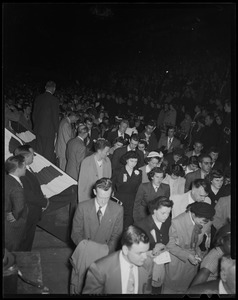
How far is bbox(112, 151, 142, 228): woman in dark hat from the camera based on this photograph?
20.9ft

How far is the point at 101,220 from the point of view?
4645 mm

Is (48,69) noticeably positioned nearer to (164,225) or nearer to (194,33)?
(194,33)

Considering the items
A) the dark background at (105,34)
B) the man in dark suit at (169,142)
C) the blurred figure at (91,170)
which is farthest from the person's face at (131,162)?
the dark background at (105,34)

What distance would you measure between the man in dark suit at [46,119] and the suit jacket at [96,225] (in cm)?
411

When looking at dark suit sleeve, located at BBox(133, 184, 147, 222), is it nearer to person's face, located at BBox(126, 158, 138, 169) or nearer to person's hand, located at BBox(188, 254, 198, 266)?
person's face, located at BBox(126, 158, 138, 169)

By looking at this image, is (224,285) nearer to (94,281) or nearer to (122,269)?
(122,269)

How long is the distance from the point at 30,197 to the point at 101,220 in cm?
136

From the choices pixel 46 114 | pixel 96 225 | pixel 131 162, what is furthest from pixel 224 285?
pixel 46 114

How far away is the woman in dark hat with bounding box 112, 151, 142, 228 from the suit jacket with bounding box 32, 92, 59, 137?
8.49 ft

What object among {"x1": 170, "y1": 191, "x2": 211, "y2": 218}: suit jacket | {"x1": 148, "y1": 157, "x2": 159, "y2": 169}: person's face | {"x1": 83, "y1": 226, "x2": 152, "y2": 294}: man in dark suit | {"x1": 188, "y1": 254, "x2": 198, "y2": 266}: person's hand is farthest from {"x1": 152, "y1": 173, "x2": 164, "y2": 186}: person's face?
{"x1": 83, "y1": 226, "x2": 152, "y2": 294}: man in dark suit

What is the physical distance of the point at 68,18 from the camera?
939 inches

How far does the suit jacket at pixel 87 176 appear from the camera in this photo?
6367 mm

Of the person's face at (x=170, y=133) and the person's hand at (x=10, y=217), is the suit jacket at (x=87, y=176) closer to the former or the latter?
the person's hand at (x=10, y=217)

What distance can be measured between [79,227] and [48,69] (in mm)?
26303
